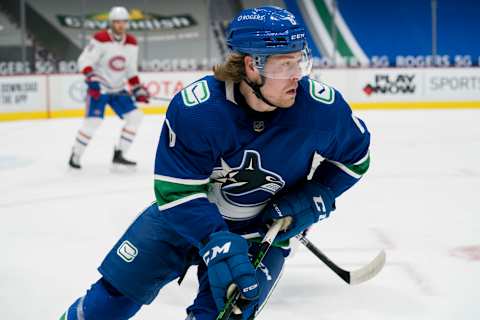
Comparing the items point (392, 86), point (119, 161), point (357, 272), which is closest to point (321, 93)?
point (357, 272)

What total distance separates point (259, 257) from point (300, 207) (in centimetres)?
18

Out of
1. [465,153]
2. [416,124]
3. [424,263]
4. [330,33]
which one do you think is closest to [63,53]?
[330,33]

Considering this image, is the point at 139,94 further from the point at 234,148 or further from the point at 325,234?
the point at 234,148

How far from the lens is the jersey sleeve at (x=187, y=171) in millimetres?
1805

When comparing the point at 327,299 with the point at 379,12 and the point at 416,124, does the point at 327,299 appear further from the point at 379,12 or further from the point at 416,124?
the point at 379,12

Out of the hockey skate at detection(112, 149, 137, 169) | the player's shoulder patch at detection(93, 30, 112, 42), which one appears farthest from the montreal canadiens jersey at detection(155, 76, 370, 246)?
the player's shoulder patch at detection(93, 30, 112, 42)

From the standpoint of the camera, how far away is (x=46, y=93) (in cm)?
943

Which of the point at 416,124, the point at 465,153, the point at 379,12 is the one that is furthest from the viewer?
the point at 379,12

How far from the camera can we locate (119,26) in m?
6.29

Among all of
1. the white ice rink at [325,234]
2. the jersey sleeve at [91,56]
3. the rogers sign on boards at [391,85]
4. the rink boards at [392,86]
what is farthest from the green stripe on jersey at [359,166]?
the rogers sign on boards at [391,85]

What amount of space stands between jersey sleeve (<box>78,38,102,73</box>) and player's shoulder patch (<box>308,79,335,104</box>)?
4.49 metres

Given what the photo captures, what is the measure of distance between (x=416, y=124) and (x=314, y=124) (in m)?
6.91

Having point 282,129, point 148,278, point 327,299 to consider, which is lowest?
point 327,299

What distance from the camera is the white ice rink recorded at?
2990 millimetres
